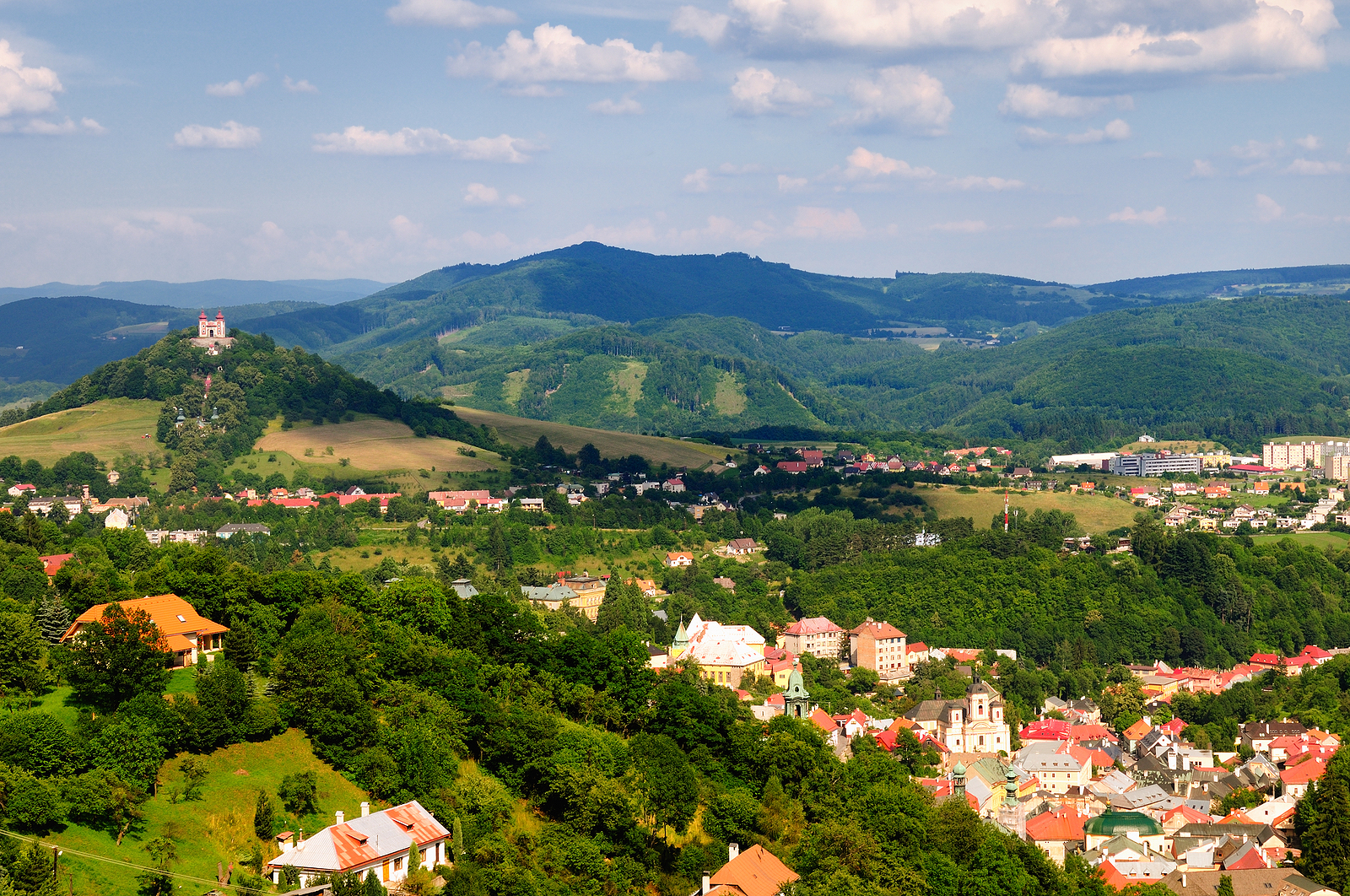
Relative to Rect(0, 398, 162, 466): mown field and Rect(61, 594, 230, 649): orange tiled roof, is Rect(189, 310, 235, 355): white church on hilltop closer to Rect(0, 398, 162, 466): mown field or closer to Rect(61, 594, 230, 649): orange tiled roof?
Rect(0, 398, 162, 466): mown field

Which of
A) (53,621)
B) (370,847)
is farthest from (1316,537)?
(370,847)

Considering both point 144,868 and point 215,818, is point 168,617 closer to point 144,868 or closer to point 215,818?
point 215,818

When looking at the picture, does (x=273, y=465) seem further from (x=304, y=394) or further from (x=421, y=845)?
(x=421, y=845)

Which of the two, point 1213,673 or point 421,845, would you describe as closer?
point 421,845

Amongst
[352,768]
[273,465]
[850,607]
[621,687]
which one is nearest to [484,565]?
[850,607]

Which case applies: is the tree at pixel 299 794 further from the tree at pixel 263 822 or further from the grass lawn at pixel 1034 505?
the grass lawn at pixel 1034 505

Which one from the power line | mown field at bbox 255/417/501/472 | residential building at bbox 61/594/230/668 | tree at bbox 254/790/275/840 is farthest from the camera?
mown field at bbox 255/417/501/472

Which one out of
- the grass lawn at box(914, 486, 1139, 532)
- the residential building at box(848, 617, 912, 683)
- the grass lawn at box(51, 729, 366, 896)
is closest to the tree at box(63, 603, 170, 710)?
the grass lawn at box(51, 729, 366, 896)
